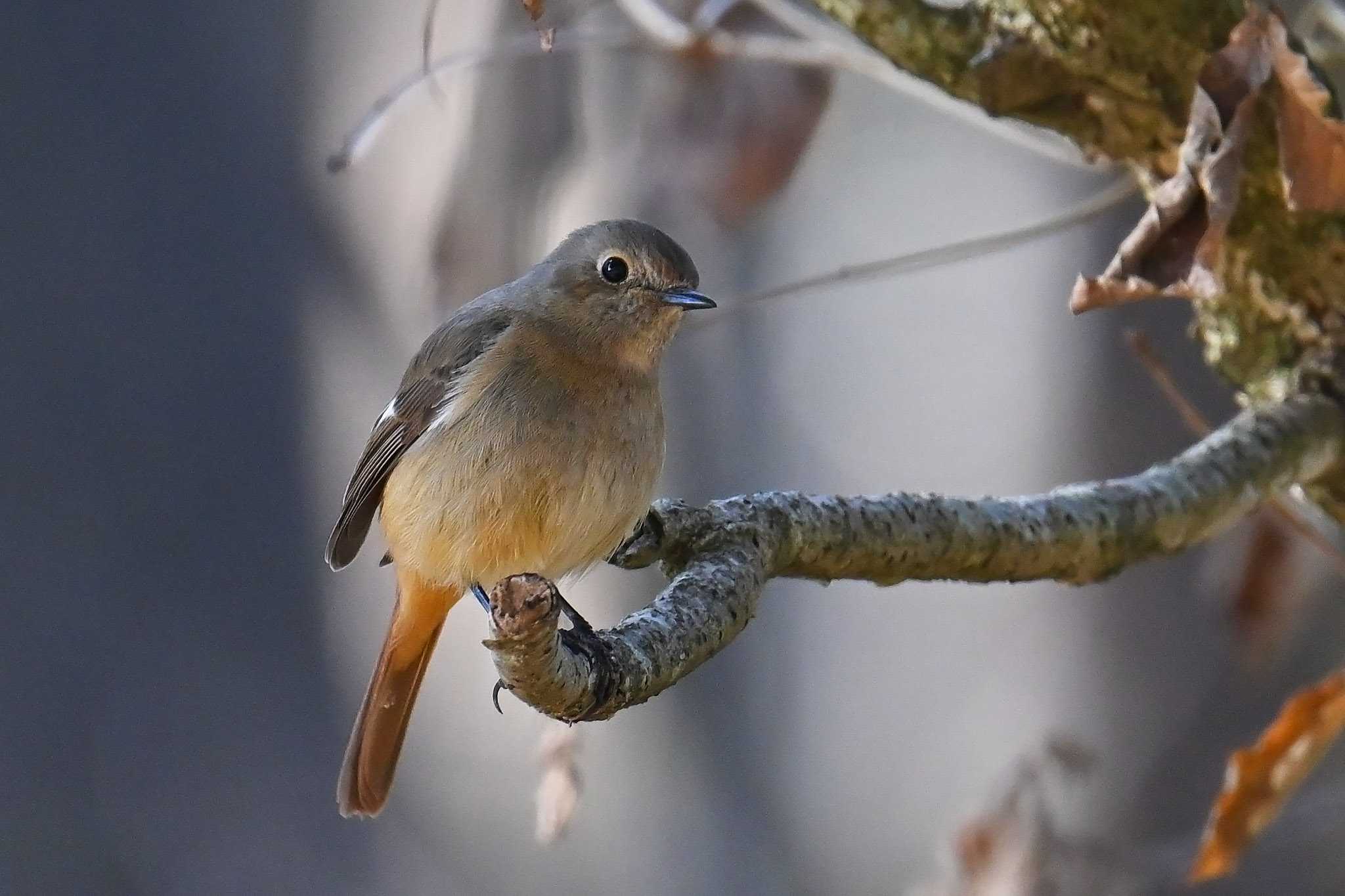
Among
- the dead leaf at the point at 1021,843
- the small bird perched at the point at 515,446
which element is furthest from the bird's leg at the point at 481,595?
the dead leaf at the point at 1021,843

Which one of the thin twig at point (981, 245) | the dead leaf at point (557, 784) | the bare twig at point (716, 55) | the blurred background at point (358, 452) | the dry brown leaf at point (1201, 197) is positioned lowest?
the blurred background at point (358, 452)

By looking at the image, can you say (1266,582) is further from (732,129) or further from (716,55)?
(716,55)

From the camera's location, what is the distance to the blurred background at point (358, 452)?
5.15 m

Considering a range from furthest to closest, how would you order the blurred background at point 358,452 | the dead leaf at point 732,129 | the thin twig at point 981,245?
the blurred background at point 358,452
the dead leaf at point 732,129
the thin twig at point 981,245

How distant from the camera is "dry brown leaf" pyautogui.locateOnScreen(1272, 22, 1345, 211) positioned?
2346mm

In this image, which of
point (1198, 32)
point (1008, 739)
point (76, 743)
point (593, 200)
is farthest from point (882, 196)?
point (76, 743)

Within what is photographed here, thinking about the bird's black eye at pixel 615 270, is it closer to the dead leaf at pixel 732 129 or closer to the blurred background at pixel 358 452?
the dead leaf at pixel 732 129

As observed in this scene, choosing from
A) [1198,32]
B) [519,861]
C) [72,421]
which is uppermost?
[1198,32]

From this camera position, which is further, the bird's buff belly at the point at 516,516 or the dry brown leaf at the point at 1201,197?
the bird's buff belly at the point at 516,516

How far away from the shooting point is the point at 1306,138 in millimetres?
2391

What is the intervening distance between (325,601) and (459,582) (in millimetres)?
2419

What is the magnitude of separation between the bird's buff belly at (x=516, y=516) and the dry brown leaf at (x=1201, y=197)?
0.96 meters

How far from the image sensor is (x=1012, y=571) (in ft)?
8.55

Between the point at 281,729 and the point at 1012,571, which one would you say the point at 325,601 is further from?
the point at 1012,571
